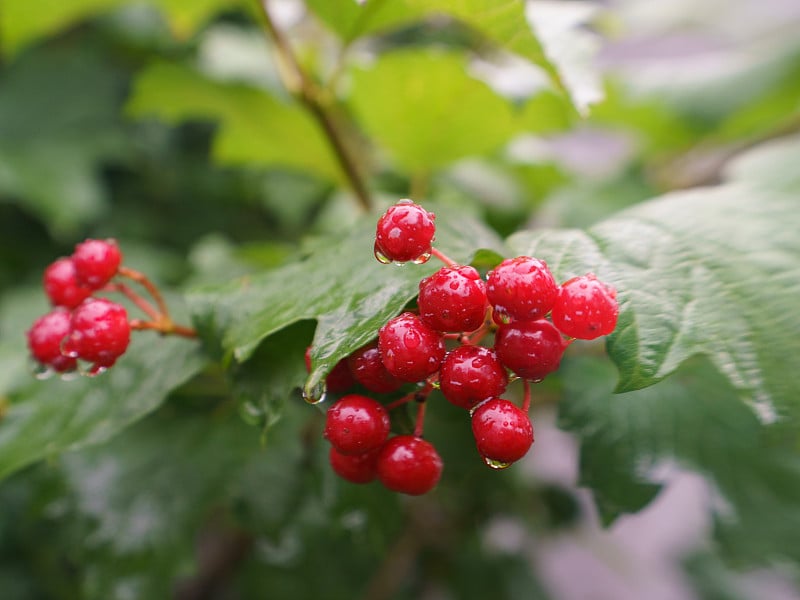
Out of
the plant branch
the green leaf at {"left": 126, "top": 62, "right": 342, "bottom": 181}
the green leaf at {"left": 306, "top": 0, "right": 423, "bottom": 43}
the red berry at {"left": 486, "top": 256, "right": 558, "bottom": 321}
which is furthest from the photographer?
the green leaf at {"left": 126, "top": 62, "right": 342, "bottom": 181}

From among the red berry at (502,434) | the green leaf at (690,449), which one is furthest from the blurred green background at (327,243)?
the red berry at (502,434)

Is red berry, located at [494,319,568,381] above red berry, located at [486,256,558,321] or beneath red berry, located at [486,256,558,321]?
beneath

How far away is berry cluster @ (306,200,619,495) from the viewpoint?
0.41m

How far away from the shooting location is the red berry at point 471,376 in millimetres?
417

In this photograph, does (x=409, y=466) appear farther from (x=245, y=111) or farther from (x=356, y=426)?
(x=245, y=111)

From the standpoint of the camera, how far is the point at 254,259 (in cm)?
88

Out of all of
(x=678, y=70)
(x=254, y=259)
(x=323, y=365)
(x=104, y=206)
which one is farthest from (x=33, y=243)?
(x=678, y=70)

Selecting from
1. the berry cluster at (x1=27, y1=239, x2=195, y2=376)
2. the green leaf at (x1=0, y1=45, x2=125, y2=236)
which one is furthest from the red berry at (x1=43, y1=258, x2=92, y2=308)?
the green leaf at (x1=0, y1=45, x2=125, y2=236)

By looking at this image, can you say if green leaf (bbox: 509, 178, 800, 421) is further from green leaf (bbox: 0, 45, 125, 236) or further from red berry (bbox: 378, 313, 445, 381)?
green leaf (bbox: 0, 45, 125, 236)

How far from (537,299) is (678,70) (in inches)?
40.8

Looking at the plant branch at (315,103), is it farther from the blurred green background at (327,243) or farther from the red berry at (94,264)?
the red berry at (94,264)

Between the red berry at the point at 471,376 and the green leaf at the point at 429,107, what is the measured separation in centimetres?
52

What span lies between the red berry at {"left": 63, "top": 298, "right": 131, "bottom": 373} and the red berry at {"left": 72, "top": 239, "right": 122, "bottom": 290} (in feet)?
0.20

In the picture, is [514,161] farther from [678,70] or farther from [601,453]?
[601,453]
